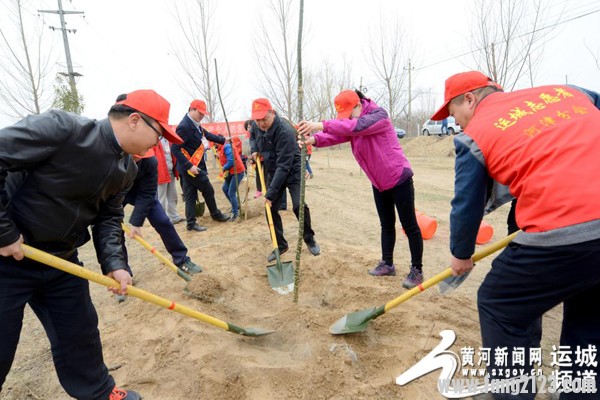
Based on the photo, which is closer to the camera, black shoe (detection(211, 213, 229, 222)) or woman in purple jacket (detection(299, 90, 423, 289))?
woman in purple jacket (detection(299, 90, 423, 289))

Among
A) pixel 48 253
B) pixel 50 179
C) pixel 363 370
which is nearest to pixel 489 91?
pixel 363 370

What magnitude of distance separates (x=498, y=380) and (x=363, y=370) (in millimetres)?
884

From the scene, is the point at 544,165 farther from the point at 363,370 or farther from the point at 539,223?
the point at 363,370

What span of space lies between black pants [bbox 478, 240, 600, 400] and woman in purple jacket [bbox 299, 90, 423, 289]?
1605 mm

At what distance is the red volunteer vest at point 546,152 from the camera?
1475 mm

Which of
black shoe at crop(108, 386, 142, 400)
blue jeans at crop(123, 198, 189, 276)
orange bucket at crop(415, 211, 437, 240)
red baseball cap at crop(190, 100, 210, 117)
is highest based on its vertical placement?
red baseball cap at crop(190, 100, 210, 117)

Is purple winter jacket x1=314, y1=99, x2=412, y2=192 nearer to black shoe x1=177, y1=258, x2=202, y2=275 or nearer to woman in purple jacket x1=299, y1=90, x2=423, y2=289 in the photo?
woman in purple jacket x1=299, y1=90, x2=423, y2=289

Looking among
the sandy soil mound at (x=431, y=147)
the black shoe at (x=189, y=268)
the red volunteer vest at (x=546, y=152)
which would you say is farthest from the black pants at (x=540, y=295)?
the sandy soil mound at (x=431, y=147)

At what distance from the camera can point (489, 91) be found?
2.00 meters

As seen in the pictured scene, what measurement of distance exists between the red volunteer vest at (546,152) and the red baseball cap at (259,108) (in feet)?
9.43

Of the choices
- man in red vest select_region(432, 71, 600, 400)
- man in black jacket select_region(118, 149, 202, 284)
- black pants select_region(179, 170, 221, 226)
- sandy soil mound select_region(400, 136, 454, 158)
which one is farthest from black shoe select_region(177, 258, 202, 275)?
sandy soil mound select_region(400, 136, 454, 158)

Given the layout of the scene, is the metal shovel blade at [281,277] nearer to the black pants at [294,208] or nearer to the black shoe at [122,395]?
the black pants at [294,208]

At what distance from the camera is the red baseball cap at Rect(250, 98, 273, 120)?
13.9ft

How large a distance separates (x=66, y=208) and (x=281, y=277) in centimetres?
248
